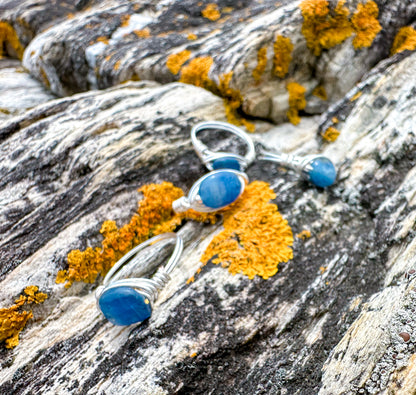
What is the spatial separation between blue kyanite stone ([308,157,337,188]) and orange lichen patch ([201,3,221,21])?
3031mm

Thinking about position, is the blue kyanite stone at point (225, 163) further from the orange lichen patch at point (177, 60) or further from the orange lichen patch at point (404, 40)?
the orange lichen patch at point (404, 40)

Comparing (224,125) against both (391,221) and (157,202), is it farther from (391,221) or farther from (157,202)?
(391,221)

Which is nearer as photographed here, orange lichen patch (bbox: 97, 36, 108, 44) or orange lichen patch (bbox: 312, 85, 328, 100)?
orange lichen patch (bbox: 312, 85, 328, 100)

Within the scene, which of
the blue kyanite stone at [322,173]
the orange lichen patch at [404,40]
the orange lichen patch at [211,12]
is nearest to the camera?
the blue kyanite stone at [322,173]

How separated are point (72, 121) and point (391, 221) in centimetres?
309

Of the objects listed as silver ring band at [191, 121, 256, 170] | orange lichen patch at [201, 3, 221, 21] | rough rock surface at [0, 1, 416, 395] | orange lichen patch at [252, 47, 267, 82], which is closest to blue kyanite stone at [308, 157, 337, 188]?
rough rock surface at [0, 1, 416, 395]

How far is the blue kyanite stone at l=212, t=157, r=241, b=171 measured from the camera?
3.04 meters

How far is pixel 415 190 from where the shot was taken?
Result: 103 inches

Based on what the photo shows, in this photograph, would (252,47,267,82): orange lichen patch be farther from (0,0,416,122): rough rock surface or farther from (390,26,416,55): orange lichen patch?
(390,26,416,55): orange lichen patch

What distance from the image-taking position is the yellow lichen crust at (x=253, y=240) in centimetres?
245

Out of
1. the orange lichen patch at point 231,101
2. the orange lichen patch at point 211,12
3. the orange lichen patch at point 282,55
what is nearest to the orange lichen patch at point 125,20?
the orange lichen patch at point 211,12

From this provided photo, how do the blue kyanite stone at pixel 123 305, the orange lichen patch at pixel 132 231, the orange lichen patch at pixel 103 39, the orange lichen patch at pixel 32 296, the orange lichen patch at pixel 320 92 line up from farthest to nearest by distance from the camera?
the orange lichen patch at pixel 103 39, the orange lichen patch at pixel 320 92, the orange lichen patch at pixel 132 231, the orange lichen patch at pixel 32 296, the blue kyanite stone at pixel 123 305

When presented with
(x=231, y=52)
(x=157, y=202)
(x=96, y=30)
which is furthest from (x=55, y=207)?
(x=96, y=30)

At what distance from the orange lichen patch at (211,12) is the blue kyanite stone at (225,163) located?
276cm
